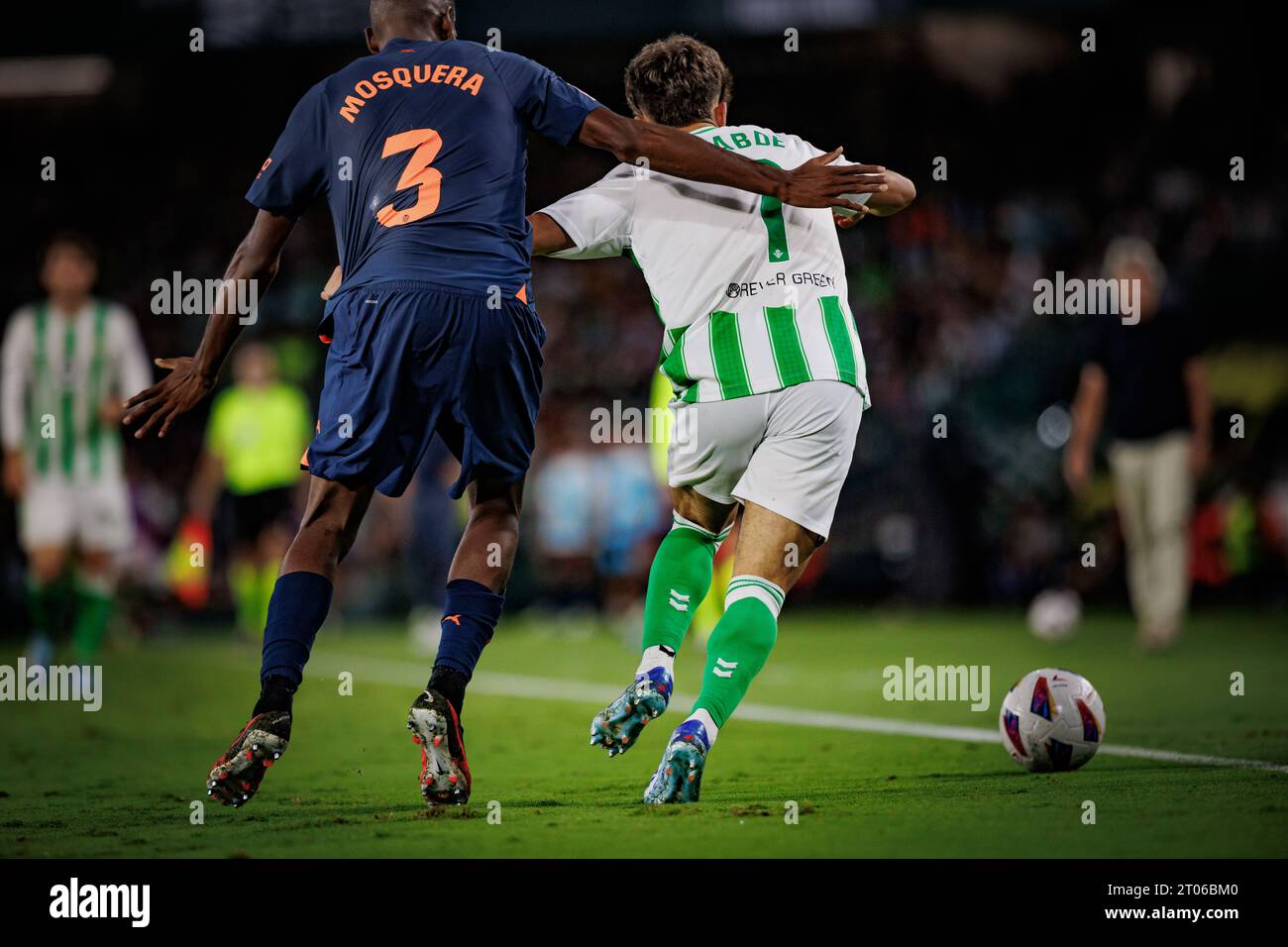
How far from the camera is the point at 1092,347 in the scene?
10461mm

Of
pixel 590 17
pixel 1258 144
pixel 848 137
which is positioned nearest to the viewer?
pixel 590 17

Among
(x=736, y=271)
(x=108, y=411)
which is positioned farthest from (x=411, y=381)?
(x=108, y=411)

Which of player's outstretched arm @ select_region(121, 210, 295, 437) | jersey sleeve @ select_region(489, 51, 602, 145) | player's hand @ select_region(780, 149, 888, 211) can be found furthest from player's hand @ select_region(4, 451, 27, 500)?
player's hand @ select_region(780, 149, 888, 211)

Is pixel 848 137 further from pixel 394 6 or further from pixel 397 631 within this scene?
pixel 394 6

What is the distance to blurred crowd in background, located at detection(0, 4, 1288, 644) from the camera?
15047 mm

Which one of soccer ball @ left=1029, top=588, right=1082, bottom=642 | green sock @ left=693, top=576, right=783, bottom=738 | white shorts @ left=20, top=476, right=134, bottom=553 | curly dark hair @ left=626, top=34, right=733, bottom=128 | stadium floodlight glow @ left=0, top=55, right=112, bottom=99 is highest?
stadium floodlight glow @ left=0, top=55, right=112, bottom=99

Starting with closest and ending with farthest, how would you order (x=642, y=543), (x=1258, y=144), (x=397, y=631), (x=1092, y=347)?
1. (x=1092, y=347)
2. (x=397, y=631)
3. (x=642, y=543)
4. (x=1258, y=144)

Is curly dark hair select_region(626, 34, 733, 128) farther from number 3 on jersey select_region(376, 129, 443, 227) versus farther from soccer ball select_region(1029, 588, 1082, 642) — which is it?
soccer ball select_region(1029, 588, 1082, 642)

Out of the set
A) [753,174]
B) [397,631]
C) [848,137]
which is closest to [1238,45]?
[848,137]

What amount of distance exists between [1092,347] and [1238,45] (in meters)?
11.8

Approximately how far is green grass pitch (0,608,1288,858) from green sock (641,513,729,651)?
0.49 meters

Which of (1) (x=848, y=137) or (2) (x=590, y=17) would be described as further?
(1) (x=848, y=137)

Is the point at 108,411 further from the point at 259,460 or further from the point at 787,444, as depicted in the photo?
the point at 787,444

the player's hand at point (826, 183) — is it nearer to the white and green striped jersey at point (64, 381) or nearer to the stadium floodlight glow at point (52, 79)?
the white and green striped jersey at point (64, 381)
